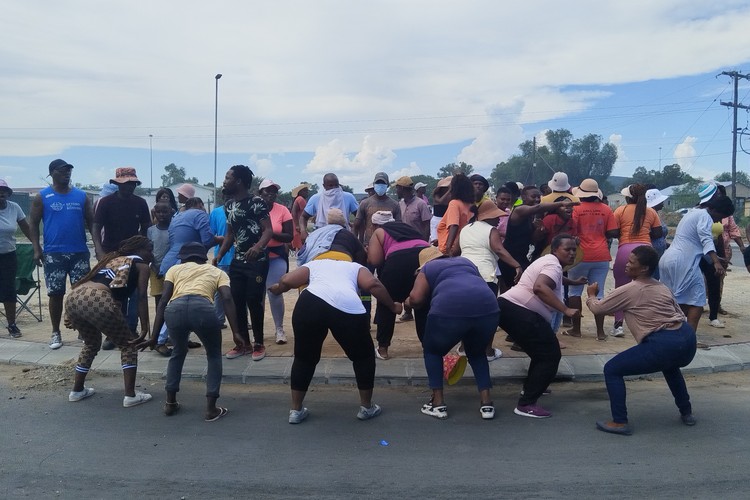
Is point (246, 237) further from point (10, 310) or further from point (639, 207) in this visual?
point (639, 207)

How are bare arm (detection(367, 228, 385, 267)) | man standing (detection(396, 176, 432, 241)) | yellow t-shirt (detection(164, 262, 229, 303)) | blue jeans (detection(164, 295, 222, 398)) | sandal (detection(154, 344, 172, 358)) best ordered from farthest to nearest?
man standing (detection(396, 176, 432, 241))
sandal (detection(154, 344, 172, 358))
bare arm (detection(367, 228, 385, 267))
yellow t-shirt (detection(164, 262, 229, 303))
blue jeans (detection(164, 295, 222, 398))

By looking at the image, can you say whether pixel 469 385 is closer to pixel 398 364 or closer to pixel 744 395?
pixel 398 364

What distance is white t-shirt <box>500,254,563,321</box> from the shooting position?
17.2 feet

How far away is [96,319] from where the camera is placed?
17.7 feet

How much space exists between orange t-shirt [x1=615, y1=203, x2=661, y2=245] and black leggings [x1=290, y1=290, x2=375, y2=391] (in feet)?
13.3

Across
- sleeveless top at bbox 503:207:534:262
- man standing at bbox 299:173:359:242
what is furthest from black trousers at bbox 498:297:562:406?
man standing at bbox 299:173:359:242

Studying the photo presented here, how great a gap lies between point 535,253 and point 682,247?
1.68 metres

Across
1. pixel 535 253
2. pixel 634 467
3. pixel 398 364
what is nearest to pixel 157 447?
pixel 398 364

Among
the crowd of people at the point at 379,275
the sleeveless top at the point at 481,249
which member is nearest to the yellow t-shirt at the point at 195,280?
the crowd of people at the point at 379,275

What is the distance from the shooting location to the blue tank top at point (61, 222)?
7242mm

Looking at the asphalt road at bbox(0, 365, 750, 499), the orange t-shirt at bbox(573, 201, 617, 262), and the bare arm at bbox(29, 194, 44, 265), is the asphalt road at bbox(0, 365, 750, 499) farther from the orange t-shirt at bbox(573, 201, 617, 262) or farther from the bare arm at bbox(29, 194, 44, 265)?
the bare arm at bbox(29, 194, 44, 265)

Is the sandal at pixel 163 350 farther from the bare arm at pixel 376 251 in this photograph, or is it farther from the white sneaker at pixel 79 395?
the bare arm at pixel 376 251

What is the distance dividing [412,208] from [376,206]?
24.3 inches

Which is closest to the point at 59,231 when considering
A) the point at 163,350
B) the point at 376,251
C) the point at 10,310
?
the point at 10,310
